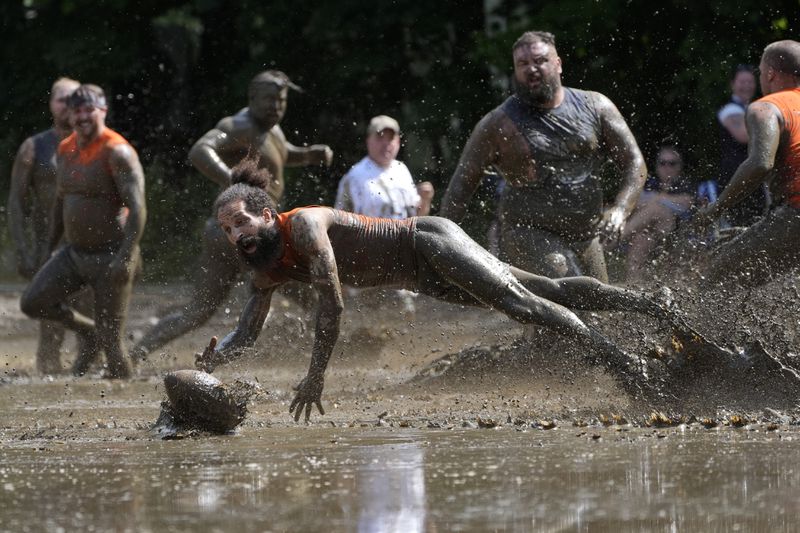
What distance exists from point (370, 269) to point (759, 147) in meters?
2.34

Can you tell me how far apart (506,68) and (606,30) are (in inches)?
47.9

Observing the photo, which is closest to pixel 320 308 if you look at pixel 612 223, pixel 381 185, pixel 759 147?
pixel 612 223

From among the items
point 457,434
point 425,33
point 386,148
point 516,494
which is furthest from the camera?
point 425,33

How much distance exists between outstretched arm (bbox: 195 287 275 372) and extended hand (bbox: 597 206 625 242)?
2.30 m

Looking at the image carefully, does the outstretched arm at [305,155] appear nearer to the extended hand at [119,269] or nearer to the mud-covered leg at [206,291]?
the mud-covered leg at [206,291]

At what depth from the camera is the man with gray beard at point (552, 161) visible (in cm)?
1016

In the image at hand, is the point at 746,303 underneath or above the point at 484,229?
underneath

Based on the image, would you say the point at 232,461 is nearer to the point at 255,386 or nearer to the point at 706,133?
the point at 255,386

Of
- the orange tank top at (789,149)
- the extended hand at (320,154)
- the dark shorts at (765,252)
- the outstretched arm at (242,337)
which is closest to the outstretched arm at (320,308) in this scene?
the outstretched arm at (242,337)

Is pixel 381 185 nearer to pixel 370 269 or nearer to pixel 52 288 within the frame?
pixel 52 288

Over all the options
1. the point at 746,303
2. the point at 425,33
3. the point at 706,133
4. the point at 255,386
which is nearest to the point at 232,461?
the point at 255,386

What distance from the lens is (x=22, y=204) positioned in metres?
13.5

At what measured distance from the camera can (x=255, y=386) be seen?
8500 mm

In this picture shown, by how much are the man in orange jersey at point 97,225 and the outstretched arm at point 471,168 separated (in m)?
2.47
